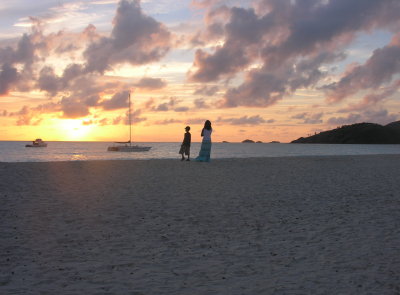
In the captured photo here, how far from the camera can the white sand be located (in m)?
5.99

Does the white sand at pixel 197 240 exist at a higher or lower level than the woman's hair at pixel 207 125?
lower

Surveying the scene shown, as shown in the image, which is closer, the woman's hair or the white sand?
the white sand

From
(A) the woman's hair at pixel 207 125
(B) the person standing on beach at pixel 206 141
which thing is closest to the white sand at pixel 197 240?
(A) the woman's hair at pixel 207 125

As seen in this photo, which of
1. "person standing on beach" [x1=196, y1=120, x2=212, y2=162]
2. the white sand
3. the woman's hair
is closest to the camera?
the white sand

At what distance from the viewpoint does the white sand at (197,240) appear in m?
5.99

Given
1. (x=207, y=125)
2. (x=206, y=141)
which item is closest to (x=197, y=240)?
(x=207, y=125)

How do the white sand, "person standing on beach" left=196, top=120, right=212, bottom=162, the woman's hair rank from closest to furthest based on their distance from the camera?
the white sand
the woman's hair
"person standing on beach" left=196, top=120, right=212, bottom=162

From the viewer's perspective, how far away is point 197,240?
27.6 ft

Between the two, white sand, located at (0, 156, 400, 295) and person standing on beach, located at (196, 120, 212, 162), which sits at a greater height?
person standing on beach, located at (196, 120, 212, 162)

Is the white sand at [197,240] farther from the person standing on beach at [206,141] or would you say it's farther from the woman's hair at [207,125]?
the person standing on beach at [206,141]

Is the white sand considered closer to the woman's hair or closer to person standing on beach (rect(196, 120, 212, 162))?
the woman's hair

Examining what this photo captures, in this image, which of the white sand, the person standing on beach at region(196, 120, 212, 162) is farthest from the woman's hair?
the white sand

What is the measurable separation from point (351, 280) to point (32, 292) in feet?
14.7

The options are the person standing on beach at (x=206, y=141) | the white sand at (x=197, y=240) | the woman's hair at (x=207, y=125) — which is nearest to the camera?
the white sand at (x=197, y=240)
